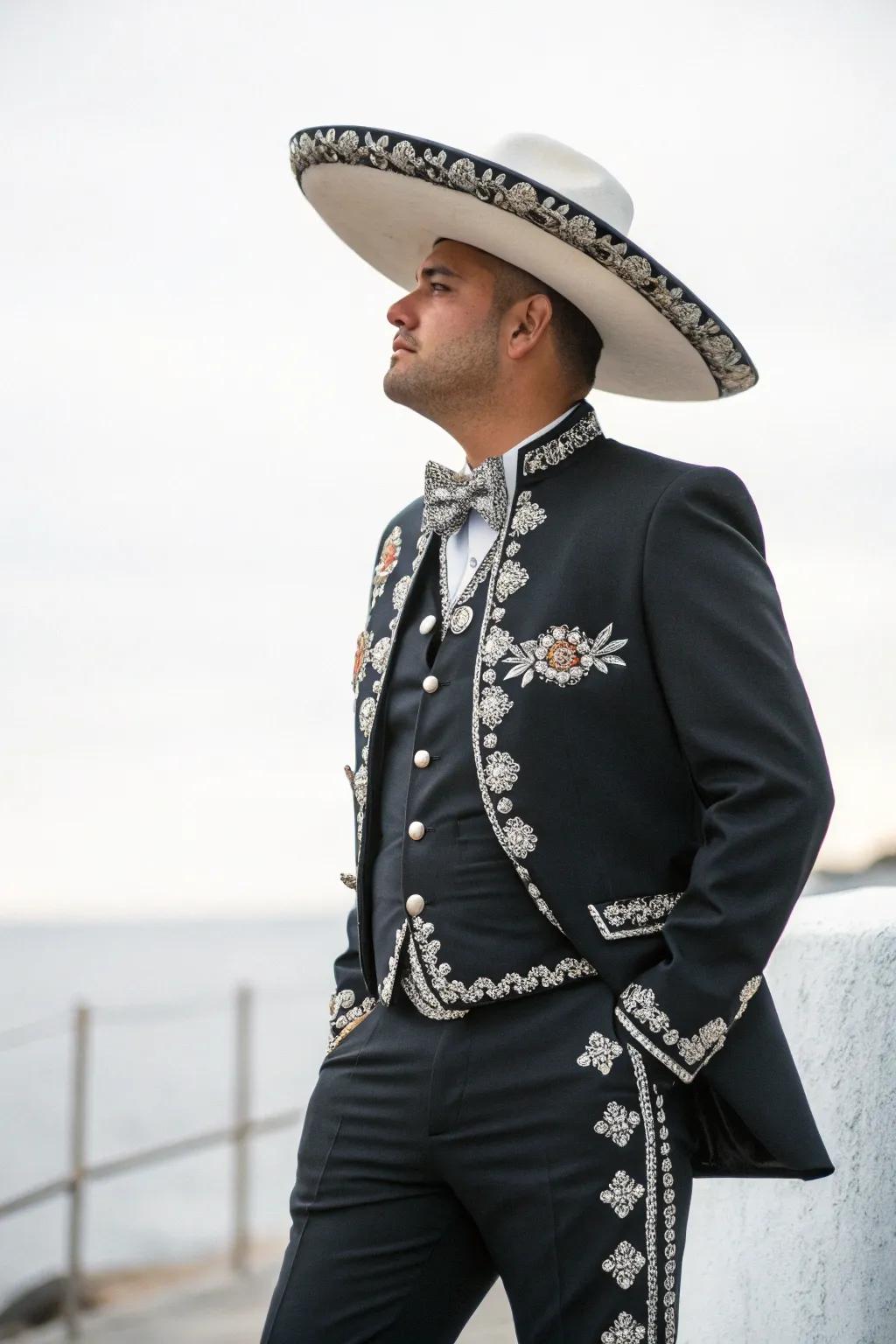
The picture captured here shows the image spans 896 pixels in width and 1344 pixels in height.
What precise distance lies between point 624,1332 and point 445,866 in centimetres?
58

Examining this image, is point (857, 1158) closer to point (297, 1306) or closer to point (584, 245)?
point (297, 1306)

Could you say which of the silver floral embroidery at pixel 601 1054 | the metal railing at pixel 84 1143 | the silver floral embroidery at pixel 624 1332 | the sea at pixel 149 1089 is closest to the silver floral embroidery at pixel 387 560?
the silver floral embroidery at pixel 601 1054

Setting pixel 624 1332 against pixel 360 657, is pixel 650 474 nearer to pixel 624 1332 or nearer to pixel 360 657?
pixel 360 657

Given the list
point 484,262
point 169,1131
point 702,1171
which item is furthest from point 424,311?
point 169,1131

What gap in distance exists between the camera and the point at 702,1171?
6.65 feet

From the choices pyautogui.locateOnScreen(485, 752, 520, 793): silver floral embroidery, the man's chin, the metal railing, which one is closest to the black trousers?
pyautogui.locateOnScreen(485, 752, 520, 793): silver floral embroidery

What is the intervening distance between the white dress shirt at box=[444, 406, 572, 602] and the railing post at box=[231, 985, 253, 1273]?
444 cm

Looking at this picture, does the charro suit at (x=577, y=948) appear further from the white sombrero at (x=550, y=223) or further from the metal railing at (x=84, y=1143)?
the metal railing at (x=84, y=1143)

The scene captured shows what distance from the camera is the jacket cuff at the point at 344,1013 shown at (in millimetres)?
2158

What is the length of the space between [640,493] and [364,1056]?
0.81 m

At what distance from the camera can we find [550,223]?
6.99 ft

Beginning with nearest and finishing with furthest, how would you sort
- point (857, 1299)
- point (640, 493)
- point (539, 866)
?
point (539, 866), point (640, 493), point (857, 1299)

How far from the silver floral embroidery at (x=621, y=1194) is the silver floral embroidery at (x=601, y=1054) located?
124mm

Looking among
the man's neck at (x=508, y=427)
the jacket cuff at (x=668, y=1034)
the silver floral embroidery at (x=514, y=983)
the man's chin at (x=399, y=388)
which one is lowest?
the jacket cuff at (x=668, y=1034)
